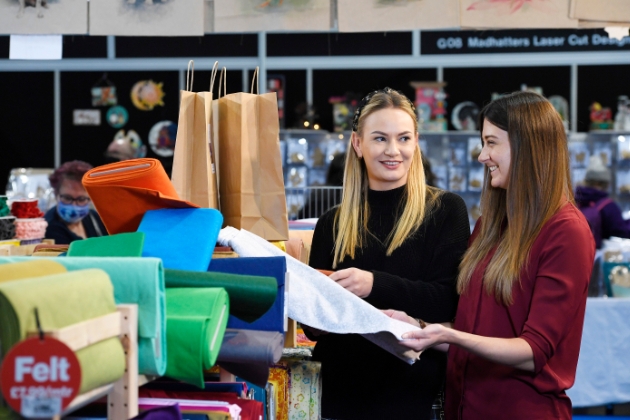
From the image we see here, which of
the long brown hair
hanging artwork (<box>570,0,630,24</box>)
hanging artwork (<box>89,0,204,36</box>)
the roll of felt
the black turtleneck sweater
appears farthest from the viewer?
hanging artwork (<box>89,0,204,36</box>)

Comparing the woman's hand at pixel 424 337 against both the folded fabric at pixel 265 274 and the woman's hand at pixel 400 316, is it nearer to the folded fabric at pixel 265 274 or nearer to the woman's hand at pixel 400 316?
the woman's hand at pixel 400 316

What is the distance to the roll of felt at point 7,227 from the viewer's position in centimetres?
332

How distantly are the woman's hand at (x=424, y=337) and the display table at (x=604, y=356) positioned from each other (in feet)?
9.25

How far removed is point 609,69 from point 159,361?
27.9 ft

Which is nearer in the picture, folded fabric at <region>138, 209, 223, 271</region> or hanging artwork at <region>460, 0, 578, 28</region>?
folded fabric at <region>138, 209, 223, 271</region>

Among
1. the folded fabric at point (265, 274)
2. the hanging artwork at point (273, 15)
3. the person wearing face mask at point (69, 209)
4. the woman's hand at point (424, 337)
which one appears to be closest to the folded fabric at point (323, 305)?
the woman's hand at point (424, 337)

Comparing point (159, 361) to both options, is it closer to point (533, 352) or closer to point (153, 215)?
point (153, 215)

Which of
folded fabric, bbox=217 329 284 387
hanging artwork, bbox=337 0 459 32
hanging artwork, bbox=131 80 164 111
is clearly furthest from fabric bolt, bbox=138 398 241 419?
hanging artwork, bbox=131 80 164 111

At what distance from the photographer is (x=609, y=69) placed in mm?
8719

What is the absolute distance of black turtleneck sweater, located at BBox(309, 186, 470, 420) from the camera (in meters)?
2.27

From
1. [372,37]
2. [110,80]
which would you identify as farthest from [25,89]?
[372,37]

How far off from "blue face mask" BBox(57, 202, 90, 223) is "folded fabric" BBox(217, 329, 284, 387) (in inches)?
134

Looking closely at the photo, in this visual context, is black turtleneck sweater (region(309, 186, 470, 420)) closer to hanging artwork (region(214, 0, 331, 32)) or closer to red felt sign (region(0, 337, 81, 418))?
red felt sign (region(0, 337, 81, 418))

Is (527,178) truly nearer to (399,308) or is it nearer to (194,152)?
(399,308)
